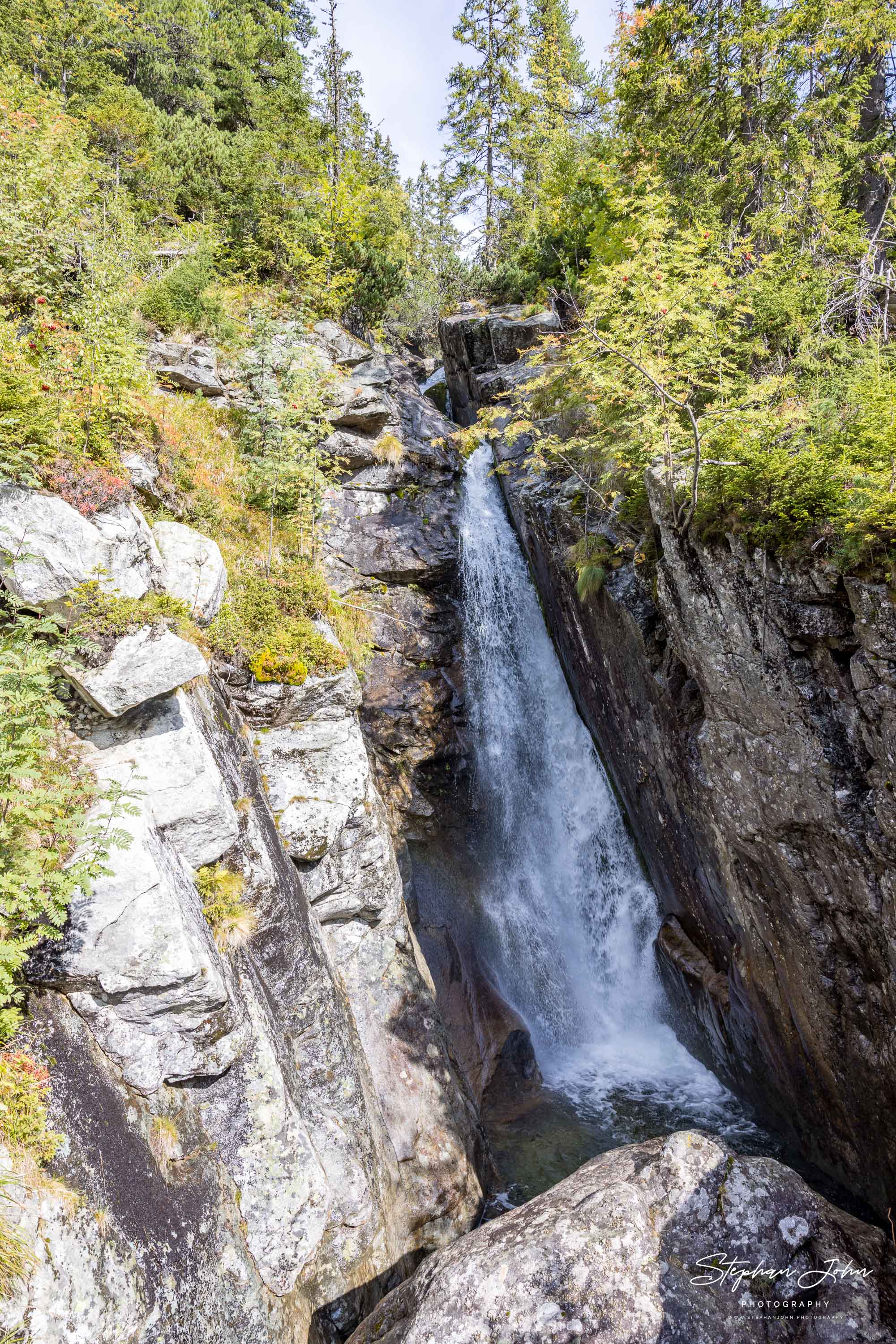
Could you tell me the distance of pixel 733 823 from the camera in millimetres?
7324

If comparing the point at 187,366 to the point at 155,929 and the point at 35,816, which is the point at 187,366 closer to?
the point at 35,816

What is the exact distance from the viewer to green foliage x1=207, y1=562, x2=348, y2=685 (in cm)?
832

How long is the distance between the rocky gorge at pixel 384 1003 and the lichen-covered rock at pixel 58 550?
0.10ft

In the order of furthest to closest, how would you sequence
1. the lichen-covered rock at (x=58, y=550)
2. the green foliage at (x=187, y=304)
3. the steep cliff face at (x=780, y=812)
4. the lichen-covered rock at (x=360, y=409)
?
the lichen-covered rock at (x=360, y=409) < the green foliage at (x=187, y=304) < the steep cliff face at (x=780, y=812) < the lichen-covered rock at (x=58, y=550)

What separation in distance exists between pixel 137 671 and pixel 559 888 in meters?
9.35

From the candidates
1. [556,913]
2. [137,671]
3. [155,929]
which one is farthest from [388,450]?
[155,929]

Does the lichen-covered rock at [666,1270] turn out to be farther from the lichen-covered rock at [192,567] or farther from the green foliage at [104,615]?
the lichen-covered rock at [192,567]

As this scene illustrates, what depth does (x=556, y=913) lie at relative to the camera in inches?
470

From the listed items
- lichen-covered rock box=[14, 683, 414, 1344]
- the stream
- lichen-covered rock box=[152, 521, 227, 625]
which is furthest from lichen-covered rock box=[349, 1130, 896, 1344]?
lichen-covered rock box=[152, 521, 227, 625]

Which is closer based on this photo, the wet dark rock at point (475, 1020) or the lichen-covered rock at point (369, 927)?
the lichen-covered rock at point (369, 927)

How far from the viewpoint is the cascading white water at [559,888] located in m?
10.2

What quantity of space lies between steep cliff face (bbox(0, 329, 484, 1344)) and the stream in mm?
2173

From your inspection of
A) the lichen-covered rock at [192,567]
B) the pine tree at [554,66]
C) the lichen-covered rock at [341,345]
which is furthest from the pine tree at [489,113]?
the lichen-covered rock at [192,567]
